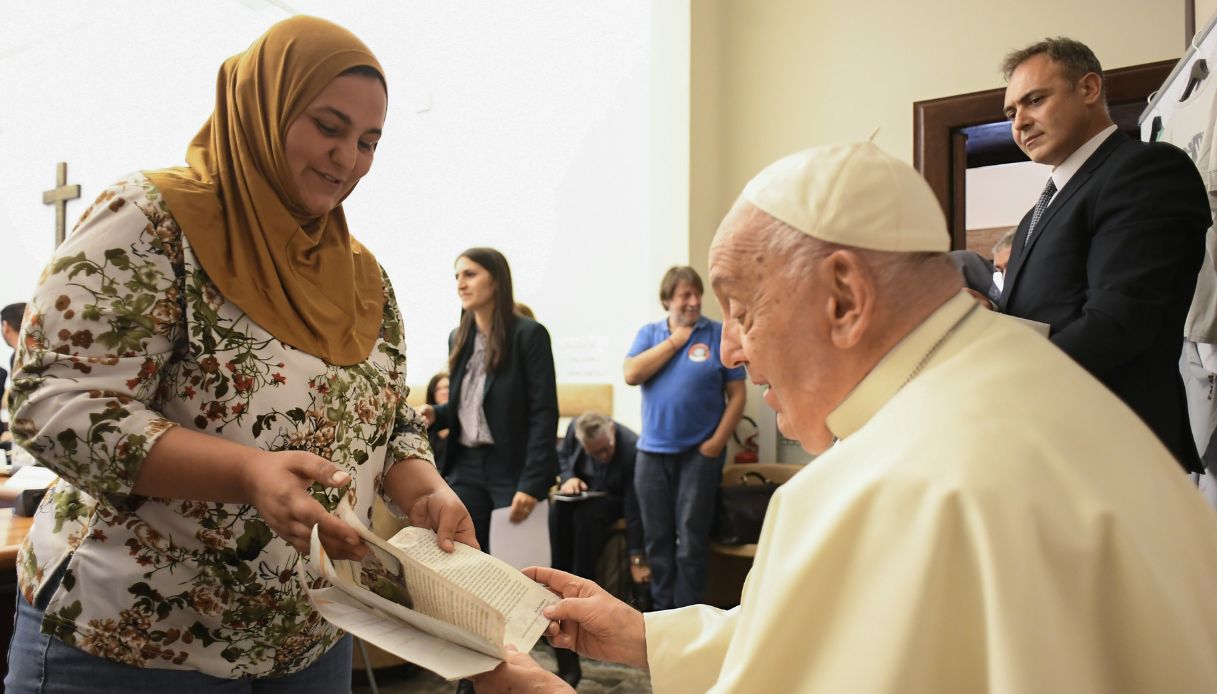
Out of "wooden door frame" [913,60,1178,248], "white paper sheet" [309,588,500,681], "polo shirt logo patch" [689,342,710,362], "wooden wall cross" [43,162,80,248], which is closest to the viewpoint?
"white paper sheet" [309,588,500,681]

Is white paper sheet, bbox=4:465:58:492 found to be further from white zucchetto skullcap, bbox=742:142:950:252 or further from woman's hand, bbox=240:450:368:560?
white zucchetto skullcap, bbox=742:142:950:252

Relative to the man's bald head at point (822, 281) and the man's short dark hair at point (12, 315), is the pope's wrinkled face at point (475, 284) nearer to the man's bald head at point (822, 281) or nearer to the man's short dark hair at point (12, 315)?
the man's bald head at point (822, 281)

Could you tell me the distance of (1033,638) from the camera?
65 centimetres

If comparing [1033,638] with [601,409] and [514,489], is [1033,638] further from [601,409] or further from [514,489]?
Result: [601,409]

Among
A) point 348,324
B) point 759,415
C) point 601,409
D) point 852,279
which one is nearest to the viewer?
point 852,279

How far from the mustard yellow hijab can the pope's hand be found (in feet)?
1.62

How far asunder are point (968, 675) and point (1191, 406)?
6.96ft

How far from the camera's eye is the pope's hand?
1.15 m

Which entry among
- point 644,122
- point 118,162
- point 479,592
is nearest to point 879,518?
point 479,592

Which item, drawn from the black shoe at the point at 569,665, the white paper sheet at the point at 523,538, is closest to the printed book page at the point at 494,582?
the black shoe at the point at 569,665

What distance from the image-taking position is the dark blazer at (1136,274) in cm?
187

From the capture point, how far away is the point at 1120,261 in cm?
191

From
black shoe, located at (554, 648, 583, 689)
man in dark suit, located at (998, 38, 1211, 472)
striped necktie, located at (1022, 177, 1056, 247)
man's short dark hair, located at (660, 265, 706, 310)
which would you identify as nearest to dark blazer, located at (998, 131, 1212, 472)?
man in dark suit, located at (998, 38, 1211, 472)

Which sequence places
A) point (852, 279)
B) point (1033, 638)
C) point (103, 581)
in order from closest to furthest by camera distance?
1. point (1033, 638)
2. point (852, 279)
3. point (103, 581)
